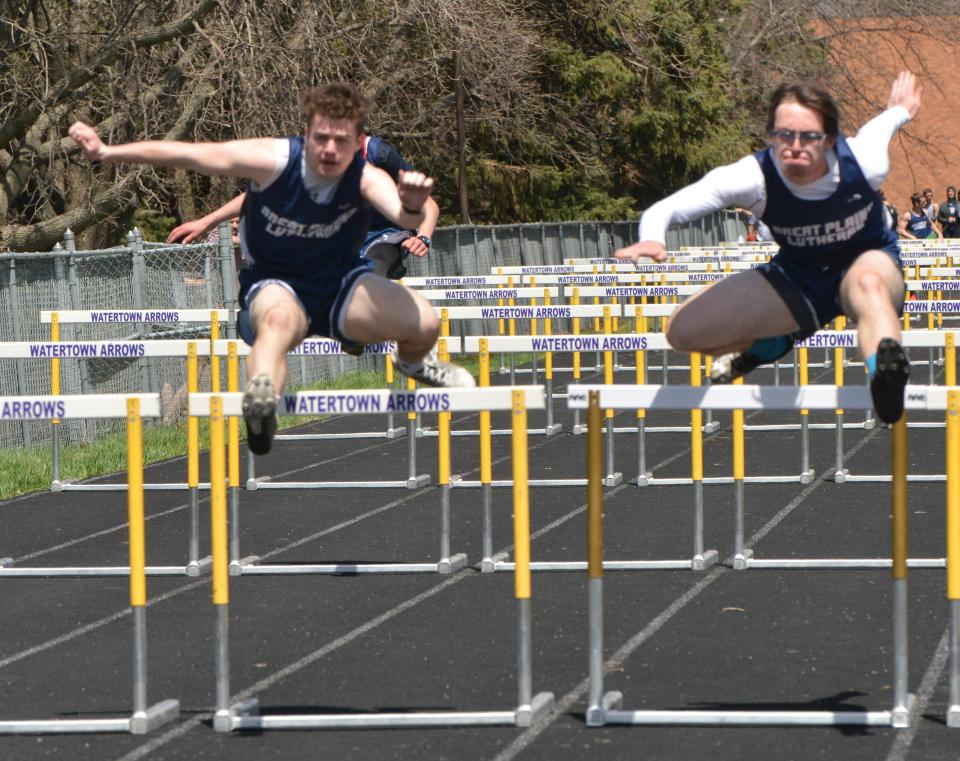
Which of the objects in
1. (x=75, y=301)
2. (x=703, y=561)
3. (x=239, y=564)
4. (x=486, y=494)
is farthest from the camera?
(x=75, y=301)

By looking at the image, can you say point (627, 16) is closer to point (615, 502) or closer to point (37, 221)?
point (37, 221)

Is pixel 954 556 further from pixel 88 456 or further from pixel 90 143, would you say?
pixel 88 456

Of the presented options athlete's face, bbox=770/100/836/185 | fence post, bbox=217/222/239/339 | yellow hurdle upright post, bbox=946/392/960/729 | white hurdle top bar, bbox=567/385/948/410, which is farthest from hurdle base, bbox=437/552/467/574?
fence post, bbox=217/222/239/339

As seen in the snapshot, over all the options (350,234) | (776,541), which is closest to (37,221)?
(776,541)

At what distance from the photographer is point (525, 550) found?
20.9 ft

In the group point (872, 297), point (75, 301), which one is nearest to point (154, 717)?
point (872, 297)

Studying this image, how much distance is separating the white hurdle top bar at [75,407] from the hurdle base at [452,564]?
3.27 meters

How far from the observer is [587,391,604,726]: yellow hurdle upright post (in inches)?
247

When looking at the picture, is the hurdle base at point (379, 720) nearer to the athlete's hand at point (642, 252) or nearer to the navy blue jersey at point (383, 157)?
the athlete's hand at point (642, 252)

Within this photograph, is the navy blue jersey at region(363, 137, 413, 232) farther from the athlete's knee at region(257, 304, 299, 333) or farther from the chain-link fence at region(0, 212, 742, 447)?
the chain-link fence at region(0, 212, 742, 447)

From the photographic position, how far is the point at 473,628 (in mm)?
8109

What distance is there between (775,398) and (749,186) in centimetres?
77

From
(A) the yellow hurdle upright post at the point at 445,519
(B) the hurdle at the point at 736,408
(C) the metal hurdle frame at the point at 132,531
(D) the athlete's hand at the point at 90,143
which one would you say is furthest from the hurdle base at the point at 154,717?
(A) the yellow hurdle upright post at the point at 445,519

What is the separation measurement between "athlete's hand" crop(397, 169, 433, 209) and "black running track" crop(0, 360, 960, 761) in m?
1.84
